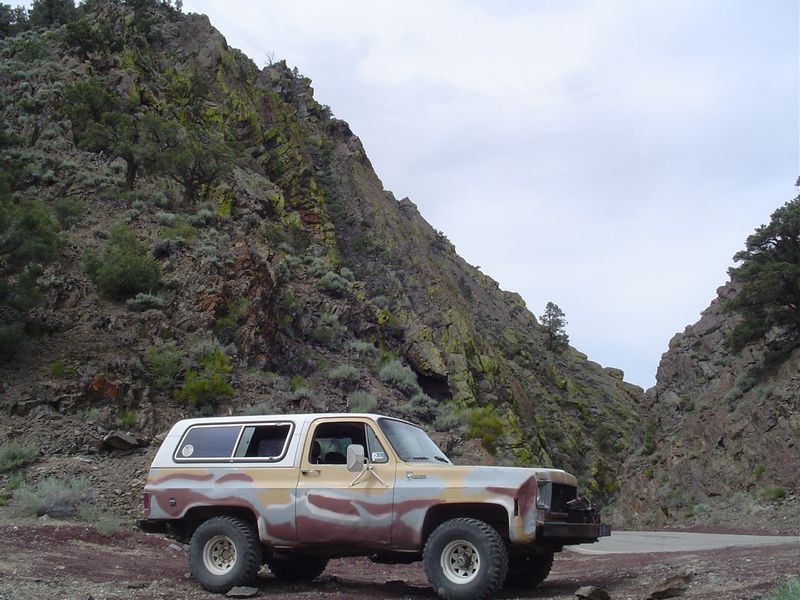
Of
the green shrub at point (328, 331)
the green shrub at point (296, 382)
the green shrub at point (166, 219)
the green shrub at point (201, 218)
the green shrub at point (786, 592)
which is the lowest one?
the green shrub at point (786, 592)

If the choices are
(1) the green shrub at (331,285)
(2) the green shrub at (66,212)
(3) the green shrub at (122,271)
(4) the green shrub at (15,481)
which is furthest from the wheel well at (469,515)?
(1) the green shrub at (331,285)

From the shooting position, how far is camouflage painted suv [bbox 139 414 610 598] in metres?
8.04

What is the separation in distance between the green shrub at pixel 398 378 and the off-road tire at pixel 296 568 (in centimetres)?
1836

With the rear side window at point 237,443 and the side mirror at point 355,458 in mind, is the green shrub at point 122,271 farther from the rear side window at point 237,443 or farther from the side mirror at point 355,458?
the side mirror at point 355,458

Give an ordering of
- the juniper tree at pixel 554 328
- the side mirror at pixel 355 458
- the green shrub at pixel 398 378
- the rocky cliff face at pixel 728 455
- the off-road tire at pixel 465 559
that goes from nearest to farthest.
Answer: the off-road tire at pixel 465 559
the side mirror at pixel 355 458
the rocky cliff face at pixel 728 455
the green shrub at pixel 398 378
the juniper tree at pixel 554 328

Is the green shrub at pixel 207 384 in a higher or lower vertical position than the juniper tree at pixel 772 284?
lower

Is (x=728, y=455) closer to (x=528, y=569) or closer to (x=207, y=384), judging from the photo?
(x=207, y=384)

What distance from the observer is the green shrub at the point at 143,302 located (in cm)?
2160

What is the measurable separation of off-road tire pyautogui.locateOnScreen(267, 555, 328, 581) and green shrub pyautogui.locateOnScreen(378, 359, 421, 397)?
1836cm

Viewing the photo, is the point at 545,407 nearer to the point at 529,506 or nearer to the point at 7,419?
the point at 7,419

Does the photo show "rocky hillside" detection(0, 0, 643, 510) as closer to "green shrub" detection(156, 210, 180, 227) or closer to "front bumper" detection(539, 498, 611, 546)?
"green shrub" detection(156, 210, 180, 227)

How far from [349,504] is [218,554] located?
1892 mm

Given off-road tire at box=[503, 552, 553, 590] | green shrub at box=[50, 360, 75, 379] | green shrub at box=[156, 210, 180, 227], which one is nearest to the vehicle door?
off-road tire at box=[503, 552, 553, 590]

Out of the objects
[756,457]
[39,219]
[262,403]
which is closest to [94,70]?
[39,219]
